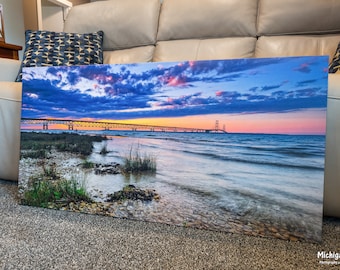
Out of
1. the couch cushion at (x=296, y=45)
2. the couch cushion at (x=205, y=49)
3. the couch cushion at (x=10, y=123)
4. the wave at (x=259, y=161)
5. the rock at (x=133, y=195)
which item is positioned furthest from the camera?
the couch cushion at (x=205, y=49)

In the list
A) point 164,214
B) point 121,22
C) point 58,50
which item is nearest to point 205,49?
point 121,22

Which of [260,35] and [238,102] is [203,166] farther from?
[260,35]

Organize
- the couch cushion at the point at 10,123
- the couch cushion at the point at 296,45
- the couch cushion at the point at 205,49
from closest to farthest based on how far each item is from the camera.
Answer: the couch cushion at the point at 10,123, the couch cushion at the point at 296,45, the couch cushion at the point at 205,49

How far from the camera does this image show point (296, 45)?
1.30 m

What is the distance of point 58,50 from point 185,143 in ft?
3.19

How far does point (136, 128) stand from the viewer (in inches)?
32.4

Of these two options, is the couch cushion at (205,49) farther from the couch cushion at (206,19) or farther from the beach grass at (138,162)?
the beach grass at (138,162)

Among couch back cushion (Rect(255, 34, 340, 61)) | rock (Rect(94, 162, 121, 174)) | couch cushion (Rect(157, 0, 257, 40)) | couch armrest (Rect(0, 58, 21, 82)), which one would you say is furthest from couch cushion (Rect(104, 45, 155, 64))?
rock (Rect(94, 162, 121, 174))

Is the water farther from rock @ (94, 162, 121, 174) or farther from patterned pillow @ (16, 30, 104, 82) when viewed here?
patterned pillow @ (16, 30, 104, 82)

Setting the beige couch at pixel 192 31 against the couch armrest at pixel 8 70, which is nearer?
the beige couch at pixel 192 31

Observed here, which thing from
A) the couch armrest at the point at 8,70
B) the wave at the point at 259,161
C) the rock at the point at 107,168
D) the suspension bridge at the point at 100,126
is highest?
the couch armrest at the point at 8,70

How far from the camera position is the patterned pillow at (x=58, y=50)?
1.32m

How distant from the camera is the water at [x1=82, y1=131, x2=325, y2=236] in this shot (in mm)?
688

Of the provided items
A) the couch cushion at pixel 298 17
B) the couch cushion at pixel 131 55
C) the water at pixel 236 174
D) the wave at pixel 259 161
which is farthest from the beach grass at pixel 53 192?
the couch cushion at pixel 298 17
